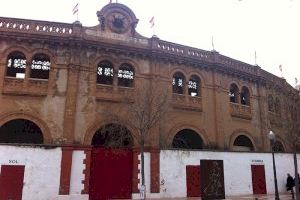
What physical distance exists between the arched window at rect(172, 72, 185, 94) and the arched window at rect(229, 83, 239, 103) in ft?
14.8

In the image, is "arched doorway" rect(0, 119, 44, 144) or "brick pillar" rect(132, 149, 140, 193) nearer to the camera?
"brick pillar" rect(132, 149, 140, 193)

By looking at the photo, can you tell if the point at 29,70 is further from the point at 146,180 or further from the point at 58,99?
the point at 146,180

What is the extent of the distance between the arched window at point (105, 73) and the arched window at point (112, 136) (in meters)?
2.92

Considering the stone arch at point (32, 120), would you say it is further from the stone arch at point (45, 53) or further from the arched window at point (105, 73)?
the arched window at point (105, 73)

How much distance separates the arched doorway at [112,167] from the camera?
1848 cm

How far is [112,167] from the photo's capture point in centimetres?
1909

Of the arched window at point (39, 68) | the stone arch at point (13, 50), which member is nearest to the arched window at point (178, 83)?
the arched window at point (39, 68)

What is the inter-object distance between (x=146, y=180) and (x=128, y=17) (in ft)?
34.4

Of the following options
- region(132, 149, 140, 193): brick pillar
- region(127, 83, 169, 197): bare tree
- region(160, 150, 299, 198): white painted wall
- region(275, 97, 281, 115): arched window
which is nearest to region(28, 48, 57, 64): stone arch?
region(127, 83, 169, 197): bare tree

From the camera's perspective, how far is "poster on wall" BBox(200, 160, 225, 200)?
66.1 ft

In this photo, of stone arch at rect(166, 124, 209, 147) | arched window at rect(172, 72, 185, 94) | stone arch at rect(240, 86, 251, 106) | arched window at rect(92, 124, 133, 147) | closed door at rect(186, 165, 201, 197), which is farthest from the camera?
stone arch at rect(240, 86, 251, 106)

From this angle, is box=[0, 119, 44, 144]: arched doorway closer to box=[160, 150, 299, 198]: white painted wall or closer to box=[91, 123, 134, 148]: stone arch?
box=[91, 123, 134, 148]: stone arch

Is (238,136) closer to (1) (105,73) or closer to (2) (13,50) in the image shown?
(1) (105,73)

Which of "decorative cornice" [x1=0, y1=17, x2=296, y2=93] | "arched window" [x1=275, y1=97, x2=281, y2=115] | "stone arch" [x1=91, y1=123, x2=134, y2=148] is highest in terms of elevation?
"decorative cornice" [x1=0, y1=17, x2=296, y2=93]
